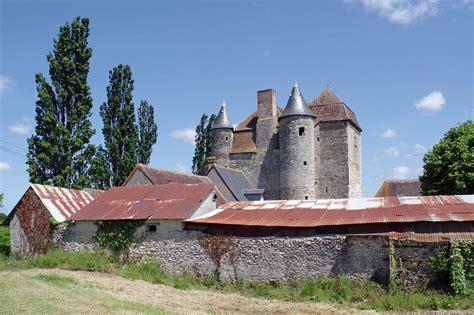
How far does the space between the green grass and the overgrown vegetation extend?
1315mm

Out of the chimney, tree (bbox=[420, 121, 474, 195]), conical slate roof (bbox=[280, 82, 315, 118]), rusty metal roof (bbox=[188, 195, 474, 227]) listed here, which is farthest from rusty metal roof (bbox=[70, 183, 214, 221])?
the chimney

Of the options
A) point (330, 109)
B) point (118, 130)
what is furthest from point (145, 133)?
point (330, 109)

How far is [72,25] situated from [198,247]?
21.4 meters

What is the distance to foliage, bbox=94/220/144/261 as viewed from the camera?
21.4 m

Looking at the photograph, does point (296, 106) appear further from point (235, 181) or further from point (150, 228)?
point (150, 228)

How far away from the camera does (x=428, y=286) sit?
16.1 m

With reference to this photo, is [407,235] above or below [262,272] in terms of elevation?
above

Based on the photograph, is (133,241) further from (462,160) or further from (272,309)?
(462,160)

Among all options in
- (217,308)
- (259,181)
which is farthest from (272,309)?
(259,181)

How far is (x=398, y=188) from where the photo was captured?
152 ft

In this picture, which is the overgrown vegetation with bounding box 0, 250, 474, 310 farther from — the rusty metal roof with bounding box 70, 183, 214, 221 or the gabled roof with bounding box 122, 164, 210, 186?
the gabled roof with bounding box 122, 164, 210, 186

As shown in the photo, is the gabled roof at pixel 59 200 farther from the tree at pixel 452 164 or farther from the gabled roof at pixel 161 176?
the tree at pixel 452 164

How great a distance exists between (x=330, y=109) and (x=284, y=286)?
2497 centimetres

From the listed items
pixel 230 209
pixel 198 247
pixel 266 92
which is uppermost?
pixel 266 92
